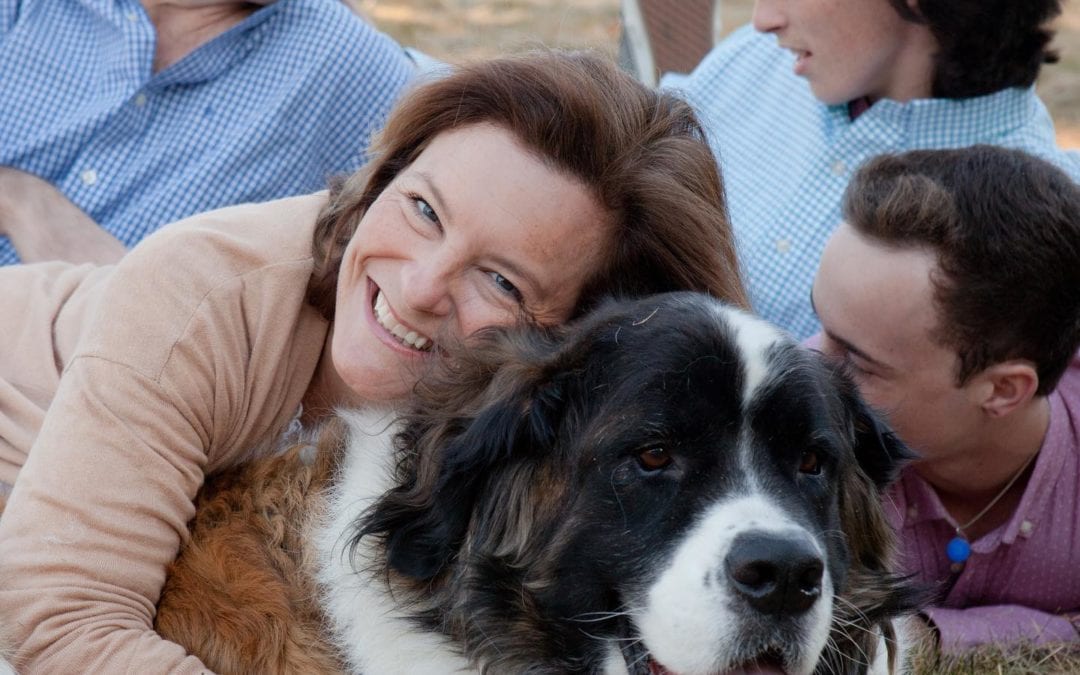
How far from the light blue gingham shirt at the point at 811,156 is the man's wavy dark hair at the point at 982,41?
64 millimetres

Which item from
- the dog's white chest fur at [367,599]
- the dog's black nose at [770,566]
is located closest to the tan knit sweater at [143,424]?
the dog's white chest fur at [367,599]

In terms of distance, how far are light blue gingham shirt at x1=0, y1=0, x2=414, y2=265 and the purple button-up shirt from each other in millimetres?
2244

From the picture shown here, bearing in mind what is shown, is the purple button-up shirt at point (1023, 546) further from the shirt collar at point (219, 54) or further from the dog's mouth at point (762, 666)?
the shirt collar at point (219, 54)

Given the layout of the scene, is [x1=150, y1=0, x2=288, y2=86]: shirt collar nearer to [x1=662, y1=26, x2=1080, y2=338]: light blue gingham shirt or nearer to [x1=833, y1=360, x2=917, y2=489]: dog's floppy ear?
[x1=662, y1=26, x2=1080, y2=338]: light blue gingham shirt

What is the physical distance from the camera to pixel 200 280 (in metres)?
3.15

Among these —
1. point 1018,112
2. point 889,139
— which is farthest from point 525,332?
point 1018,112

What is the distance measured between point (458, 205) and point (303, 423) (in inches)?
28.6

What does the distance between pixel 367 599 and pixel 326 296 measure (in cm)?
81

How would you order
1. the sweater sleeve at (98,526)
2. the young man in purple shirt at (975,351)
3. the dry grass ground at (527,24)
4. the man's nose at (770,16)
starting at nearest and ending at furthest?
1. the sweater sleeve at (98,526)
2. the young man in purple shirt at (975,351)
3. the man's nose at (770,16)
4. the dry grass ground at (527,24)

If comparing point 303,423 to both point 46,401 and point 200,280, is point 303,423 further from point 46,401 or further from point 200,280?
point 46,401

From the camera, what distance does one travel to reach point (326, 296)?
134 inches

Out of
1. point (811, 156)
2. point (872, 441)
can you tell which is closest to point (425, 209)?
point (872, 441)

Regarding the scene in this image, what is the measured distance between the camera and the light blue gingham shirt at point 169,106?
468 cm

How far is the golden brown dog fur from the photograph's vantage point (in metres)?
2.93
